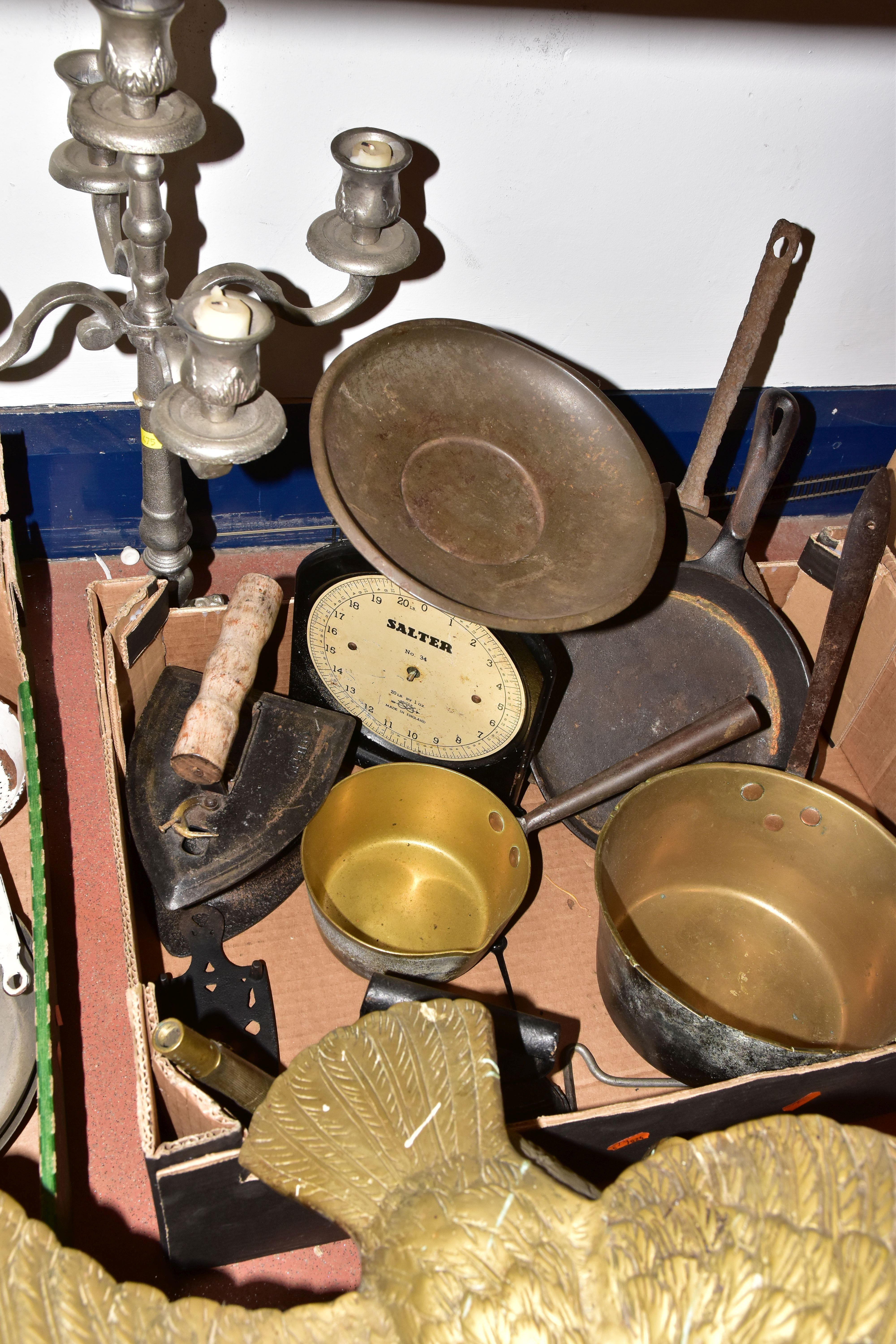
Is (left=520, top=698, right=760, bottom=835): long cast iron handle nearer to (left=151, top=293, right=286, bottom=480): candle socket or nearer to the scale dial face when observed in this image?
the scale dial face

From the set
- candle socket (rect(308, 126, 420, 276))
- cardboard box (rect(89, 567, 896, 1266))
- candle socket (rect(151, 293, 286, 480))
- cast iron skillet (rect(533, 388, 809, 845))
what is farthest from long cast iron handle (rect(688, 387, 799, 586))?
candle socket (rect(151, 293, 286, 480))

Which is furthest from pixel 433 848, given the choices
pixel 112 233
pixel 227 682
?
pixel 112 233

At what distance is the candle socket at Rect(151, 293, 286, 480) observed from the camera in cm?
63

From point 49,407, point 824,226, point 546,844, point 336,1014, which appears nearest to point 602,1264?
point 336,1014

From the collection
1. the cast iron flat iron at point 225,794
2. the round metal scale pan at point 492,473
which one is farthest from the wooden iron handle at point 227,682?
the round metal scale pan at point 492,473

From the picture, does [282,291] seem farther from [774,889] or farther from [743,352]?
[774,889]

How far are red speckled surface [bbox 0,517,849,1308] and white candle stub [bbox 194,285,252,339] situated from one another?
43 cm

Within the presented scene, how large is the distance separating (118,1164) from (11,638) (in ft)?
1.49

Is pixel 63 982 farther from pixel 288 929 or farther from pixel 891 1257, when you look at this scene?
pixel 891 1257

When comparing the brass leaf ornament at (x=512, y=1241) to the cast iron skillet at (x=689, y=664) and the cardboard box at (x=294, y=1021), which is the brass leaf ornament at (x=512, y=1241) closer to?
the cardboard box at (x=294, y=1021)

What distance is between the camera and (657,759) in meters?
0.90

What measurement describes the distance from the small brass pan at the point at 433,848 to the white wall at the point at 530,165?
1.67ft

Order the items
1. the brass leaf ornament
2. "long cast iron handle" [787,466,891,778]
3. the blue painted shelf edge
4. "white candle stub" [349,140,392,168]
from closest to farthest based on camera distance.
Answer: the brass leaf ornament
"white candle stub" [349,140,392,168]
"long cast iron handle" [787,466,891,778]
the blue painted shelf edge

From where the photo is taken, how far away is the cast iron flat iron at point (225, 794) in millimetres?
841
